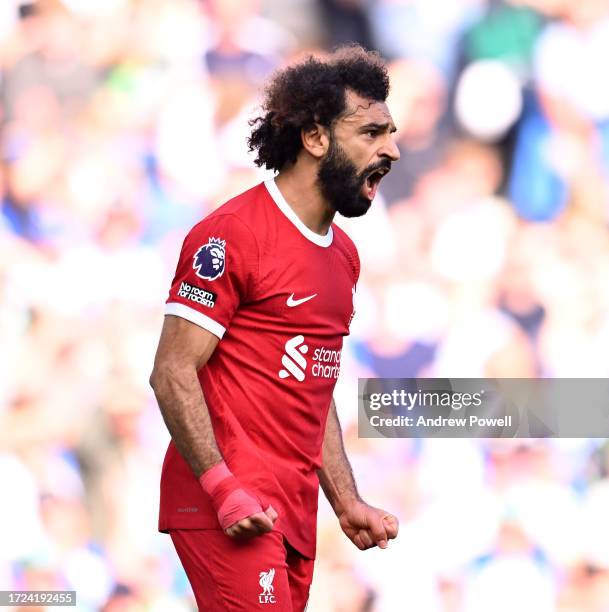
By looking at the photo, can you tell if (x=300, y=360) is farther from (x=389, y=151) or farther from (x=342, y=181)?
(x=389, y=151)

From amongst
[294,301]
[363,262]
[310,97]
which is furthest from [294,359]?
[363,262]

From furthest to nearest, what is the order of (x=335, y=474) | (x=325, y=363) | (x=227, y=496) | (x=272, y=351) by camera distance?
(x=335, y=474), (x=325, y=363), (x=272, y=351), (x=227, y=496)

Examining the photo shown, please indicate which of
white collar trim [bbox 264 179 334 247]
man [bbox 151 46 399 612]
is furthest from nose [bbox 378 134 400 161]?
white collar trim [bbox 264 179 334 247]

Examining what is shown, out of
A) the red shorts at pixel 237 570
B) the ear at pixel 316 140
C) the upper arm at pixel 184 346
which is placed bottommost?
the red shorts at pixel 237 570

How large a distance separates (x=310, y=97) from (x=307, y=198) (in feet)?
0.83

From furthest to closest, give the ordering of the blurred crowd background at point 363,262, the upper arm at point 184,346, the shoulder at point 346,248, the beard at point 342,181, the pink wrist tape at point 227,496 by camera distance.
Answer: the blurred crowd background at point 363,262 < the shoulder at point 346,248 < the beard at point 342,181 < the upper arm at point 184,346 < the pink wrist tape at point 227,496

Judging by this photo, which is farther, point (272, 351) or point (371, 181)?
point (371, 181)

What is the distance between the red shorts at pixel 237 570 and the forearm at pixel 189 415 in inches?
7.3

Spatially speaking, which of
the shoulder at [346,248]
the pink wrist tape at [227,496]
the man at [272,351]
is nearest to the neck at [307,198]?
the man at [272,351]

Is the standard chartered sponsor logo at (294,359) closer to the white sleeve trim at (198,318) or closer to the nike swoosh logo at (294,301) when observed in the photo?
the nike swoosh logo at (294,301)

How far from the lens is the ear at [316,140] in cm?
342

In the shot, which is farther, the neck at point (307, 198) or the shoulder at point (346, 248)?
the shoulder at point (346, 248)

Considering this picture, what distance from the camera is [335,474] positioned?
3.58m

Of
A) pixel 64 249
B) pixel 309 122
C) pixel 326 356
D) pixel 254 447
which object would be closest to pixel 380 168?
pixel 309 122
